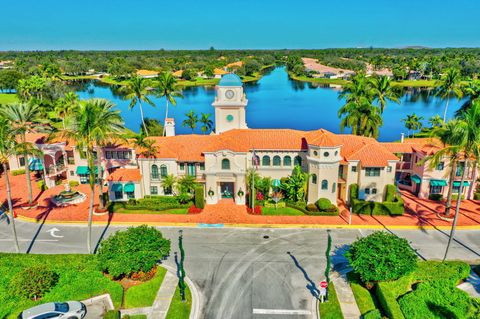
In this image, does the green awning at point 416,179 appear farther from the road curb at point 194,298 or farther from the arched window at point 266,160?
the road curb at point 194,298

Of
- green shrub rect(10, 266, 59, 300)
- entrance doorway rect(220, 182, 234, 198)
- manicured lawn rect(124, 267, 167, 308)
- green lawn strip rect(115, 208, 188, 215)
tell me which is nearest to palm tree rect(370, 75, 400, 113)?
entrance doorway rect(220, 182, 234, 198)

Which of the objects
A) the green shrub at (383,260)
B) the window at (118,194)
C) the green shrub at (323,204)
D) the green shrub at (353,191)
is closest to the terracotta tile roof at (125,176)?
the window at (118,194)

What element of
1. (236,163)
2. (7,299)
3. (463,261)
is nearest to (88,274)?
(7,299)

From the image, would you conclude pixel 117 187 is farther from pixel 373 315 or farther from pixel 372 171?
pixel 373 315

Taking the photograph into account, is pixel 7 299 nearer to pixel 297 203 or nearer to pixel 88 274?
pixel 88 274

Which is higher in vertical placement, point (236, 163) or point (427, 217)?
point (236, 163)

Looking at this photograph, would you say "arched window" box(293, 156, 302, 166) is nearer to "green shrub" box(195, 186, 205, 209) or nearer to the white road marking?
"green shrub" box(195, 186, 205, 209)
